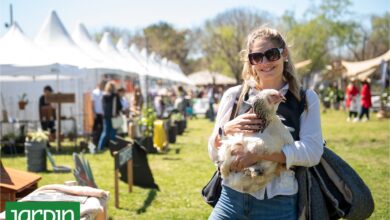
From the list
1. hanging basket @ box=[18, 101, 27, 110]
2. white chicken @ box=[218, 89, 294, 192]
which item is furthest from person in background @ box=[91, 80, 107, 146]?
white chicken @ box=[218, 89, 294, 192]

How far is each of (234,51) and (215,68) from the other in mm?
6658

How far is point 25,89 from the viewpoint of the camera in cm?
1947

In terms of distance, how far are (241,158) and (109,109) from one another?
39.2 feet

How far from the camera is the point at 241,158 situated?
257 cm

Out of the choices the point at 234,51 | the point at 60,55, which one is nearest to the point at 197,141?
the point at 60,55

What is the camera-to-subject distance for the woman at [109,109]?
1418 centimetres

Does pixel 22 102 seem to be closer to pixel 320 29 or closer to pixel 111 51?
pixel 111 51

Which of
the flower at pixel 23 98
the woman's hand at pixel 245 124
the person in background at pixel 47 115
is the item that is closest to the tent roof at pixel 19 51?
the person in background at pixel 47 115

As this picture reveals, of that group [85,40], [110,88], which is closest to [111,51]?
[85,40]

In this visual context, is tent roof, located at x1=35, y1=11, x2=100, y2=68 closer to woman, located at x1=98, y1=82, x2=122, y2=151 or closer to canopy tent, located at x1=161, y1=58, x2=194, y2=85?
woman, located at x1=98, y1=82, x2=122, y2=151

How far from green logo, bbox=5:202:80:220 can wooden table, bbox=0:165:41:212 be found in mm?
1892

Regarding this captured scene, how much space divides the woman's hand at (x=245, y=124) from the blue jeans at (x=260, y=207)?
0.33 metres

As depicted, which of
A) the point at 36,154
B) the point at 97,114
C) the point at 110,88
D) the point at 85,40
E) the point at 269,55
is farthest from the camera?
the point at 85,40

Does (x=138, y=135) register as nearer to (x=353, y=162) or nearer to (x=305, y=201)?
(x=353, y=162)
